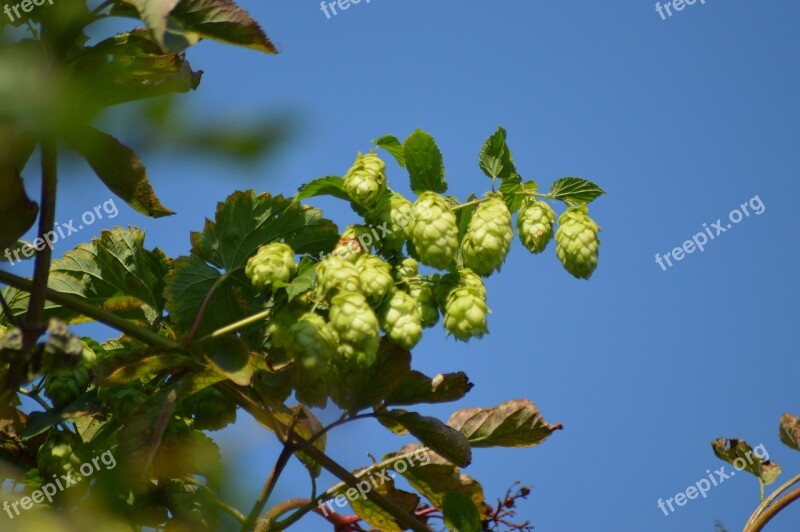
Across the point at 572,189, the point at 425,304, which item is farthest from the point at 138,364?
the point at 572,189

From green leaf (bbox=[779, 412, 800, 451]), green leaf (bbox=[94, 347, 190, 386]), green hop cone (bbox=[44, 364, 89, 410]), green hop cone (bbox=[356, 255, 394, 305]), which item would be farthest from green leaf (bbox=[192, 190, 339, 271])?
green leaf (bbox=[779, 412, 800, 451])

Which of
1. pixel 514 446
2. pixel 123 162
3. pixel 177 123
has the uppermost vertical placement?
pixel 123 162

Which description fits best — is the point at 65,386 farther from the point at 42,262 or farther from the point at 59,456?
the point at 42,262

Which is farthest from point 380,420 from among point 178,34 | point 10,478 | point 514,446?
point 178,34

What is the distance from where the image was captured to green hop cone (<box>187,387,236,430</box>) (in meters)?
2.03

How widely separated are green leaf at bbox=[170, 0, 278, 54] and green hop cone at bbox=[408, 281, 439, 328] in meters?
0.66

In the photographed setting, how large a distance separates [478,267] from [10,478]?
39.9 inches

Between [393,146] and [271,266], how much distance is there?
21.3 inches

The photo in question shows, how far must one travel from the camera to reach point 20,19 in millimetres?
1552

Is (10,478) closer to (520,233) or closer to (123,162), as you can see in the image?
(123,162)

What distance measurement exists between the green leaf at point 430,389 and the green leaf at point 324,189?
45 centimetres

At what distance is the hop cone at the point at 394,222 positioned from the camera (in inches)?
79.3

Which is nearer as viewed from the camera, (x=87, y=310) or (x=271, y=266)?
(x=87, y=310)

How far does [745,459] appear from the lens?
2514mm
